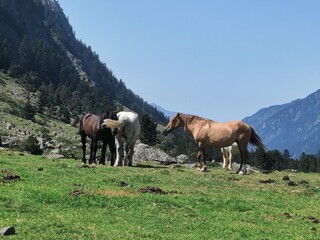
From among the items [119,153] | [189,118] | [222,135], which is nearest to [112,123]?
[119,153]

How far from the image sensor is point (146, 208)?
1695 centimetres

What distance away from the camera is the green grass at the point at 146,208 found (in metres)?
13.5

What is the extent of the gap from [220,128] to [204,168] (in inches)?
115

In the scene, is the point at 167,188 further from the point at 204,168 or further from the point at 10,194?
the point at 204,168

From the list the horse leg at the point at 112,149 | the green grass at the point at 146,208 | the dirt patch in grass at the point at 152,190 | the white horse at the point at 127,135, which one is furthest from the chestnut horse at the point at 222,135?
the dirt patch in grass at the point at 152,190

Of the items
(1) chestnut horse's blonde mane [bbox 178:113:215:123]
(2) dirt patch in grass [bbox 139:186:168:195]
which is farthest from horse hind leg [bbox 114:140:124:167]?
(2) dirt patch in grass [bbox 139:186:168:195]

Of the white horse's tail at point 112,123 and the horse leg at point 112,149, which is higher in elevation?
the white horse's tail at point 112,123

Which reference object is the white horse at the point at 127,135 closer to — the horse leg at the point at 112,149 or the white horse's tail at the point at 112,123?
the white horse's tail at the point at 112,123

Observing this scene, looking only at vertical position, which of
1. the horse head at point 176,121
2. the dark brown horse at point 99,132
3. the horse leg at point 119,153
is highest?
the horse head at point 176,121

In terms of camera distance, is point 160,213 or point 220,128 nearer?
point 160,213

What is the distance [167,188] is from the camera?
2186 centimetres

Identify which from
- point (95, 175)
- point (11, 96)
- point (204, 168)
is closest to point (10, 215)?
point (95, 175)

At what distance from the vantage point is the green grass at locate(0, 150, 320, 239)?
1355 cm

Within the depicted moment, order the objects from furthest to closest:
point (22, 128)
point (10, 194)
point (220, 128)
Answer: point (22, 128) < point (220, 128) < point (10, 194)
